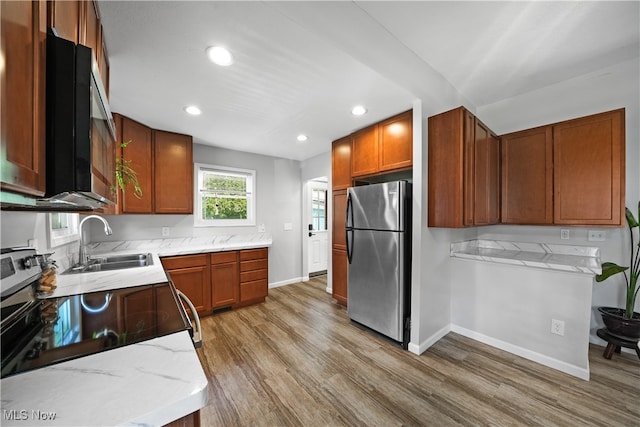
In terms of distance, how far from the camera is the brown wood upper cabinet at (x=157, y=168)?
9.12 ft

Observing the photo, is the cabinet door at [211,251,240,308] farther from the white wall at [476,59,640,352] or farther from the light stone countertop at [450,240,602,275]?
the white wall at [476,59,640,352]

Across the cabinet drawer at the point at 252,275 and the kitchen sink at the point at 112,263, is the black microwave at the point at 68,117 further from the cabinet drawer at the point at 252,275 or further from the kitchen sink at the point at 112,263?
the cabinet drawer at the point at 252,275

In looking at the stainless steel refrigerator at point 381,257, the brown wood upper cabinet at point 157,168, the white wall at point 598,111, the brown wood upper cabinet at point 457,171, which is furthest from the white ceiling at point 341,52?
the stainless steel refrigerator at point 381,257

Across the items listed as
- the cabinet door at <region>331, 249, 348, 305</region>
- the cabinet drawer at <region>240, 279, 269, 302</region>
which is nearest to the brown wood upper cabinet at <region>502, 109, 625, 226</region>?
the cabinet door at <region>331, 249, 348, 305</region>

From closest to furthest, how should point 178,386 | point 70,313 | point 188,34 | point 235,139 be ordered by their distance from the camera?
point 178,386
point 70,313
point 188,34
point 235,139

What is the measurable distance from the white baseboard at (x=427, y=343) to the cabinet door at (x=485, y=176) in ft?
4.01

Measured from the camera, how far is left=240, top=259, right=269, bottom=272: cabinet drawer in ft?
11.5

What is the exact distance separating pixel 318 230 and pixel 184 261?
2.92 metres

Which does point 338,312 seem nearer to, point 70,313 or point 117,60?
point 70,313

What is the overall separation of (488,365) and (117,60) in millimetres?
3798

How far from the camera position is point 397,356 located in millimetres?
2254

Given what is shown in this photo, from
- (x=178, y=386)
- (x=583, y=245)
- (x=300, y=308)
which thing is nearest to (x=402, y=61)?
(x=178, y=386)

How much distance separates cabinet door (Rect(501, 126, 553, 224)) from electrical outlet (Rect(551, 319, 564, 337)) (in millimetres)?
957

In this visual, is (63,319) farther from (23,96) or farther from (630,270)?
(630,270)
